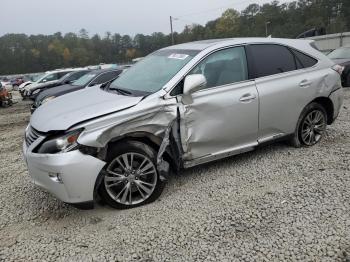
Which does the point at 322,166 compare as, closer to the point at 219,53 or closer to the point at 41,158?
the point at 219,53

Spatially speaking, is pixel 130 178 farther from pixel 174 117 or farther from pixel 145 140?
pixel 174 117

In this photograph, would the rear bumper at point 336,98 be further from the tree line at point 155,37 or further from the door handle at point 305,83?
the tree line at point 155,37

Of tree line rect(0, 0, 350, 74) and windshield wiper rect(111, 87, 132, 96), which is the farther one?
tree line rect(0, 0, 350, 74)

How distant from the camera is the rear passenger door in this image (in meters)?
4.86

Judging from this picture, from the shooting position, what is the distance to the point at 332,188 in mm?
4207

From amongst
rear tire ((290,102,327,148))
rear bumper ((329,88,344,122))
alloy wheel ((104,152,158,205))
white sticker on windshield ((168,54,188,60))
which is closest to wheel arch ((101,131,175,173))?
alloy wheel ((104,152,158,205))

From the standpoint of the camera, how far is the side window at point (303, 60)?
5316 millimetres

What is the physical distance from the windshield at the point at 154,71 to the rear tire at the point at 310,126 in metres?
1.98

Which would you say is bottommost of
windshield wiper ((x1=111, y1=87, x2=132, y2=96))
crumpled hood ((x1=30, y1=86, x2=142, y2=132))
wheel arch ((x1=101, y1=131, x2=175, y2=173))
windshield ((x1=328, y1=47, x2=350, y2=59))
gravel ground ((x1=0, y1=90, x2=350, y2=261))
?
gravel ground ((x1=0, y1=90, x2=350, y2=261))

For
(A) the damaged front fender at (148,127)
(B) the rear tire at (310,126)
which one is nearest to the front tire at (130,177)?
(A) the damaged front fender at (148,127)

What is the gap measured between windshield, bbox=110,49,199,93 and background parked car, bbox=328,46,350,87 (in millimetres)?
9172

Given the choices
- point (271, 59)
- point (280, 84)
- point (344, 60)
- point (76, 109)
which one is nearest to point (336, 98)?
point (280, 84)

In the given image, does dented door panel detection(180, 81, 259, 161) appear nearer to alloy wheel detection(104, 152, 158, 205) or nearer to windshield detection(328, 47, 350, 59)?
alloy wheel detection(104, 152, 158, 205)

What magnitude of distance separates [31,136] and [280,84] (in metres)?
3.22
